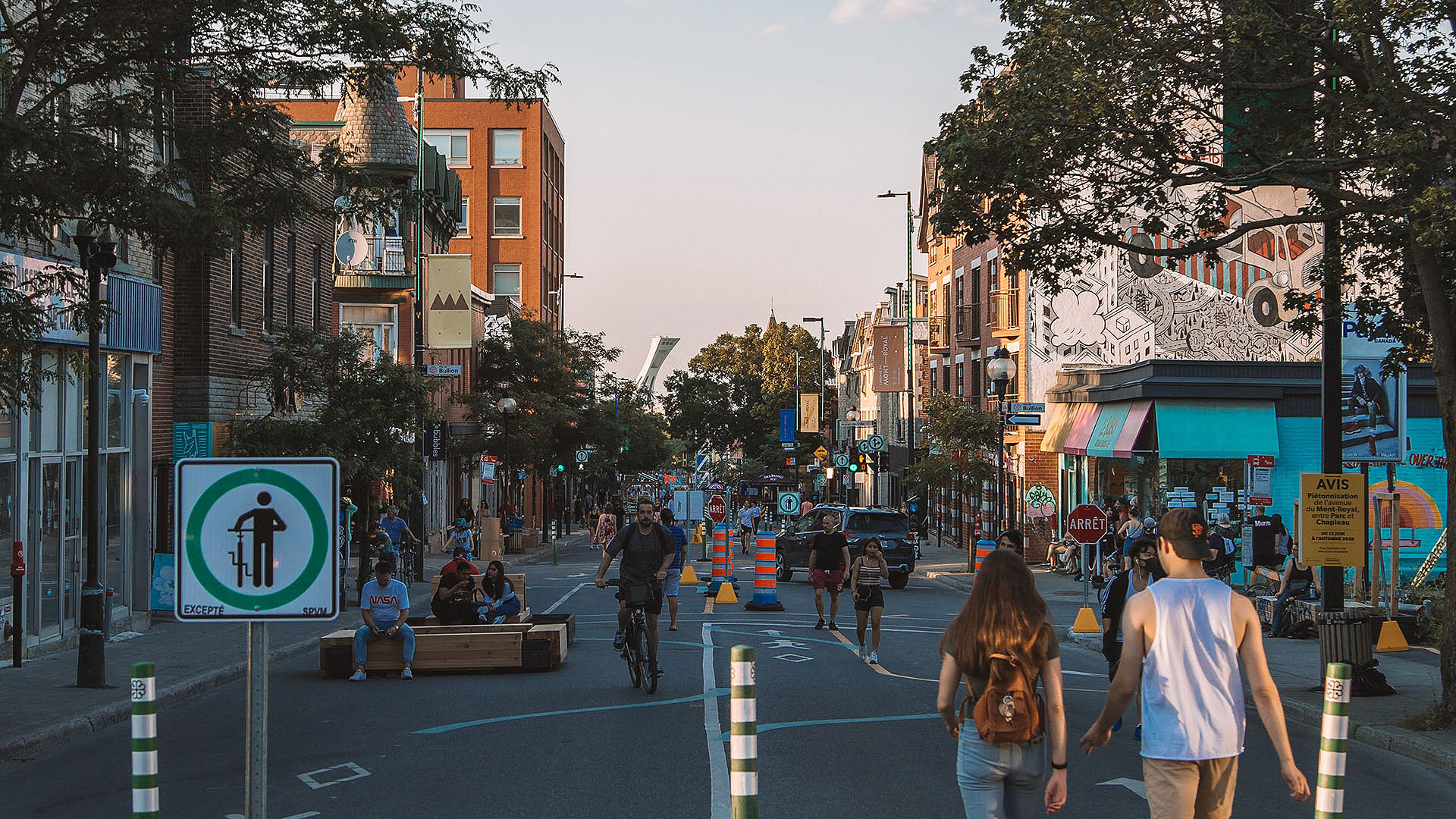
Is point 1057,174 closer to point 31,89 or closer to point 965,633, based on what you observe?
point 965,633

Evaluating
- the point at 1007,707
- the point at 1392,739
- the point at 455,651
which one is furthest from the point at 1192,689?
the point at 455,651

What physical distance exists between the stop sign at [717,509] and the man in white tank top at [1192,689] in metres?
31.1

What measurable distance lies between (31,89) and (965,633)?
1625 cm

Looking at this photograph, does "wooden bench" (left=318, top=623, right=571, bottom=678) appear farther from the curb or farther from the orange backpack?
the orange backpack

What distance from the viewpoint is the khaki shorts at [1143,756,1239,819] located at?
5910 mm

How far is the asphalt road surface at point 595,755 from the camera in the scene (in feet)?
29.9

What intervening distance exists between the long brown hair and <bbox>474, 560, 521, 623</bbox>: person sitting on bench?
12.8 metres

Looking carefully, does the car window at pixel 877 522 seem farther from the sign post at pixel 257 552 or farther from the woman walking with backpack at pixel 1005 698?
the sign post at pixel 257 552

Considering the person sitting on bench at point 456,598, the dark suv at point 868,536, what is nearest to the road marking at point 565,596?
the dark suv at point 868,536

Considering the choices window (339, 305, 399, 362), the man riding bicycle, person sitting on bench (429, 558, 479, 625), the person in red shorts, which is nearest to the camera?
the man riding bicycle

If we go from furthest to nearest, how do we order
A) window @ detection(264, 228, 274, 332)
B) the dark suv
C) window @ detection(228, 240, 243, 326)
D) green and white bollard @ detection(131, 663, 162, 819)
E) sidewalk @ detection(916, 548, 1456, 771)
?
the dark suv
window @ detection(264, 228, 274, 332)
window @ detection(228, 240, 243, 326)
sidewalk @ detection(916, 548, 1456, 771)
green and white bollard @ detection(131, 663, 162, 819)

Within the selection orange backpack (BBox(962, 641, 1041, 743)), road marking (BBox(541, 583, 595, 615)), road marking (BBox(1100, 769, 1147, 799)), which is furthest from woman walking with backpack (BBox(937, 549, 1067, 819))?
road marking (BBox(541, 583, 595, 615))

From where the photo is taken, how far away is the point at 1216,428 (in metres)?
31.2

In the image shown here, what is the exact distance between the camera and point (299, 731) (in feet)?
40.1
